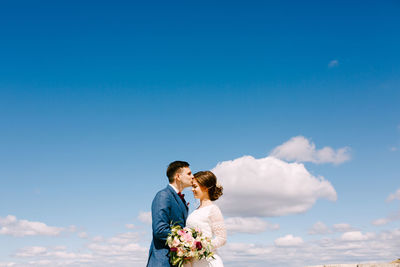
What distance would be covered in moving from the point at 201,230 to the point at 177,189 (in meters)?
0.70

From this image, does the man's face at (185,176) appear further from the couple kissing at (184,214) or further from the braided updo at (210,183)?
the braided updo at (210,183)

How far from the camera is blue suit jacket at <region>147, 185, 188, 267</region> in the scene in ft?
18.0

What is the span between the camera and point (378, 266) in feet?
23.6

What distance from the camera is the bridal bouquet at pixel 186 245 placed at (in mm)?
5344

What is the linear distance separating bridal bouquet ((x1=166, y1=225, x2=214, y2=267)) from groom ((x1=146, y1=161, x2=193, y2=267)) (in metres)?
0.11

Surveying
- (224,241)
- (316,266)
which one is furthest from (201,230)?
(316,266)

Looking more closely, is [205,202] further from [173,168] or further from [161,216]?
[161,216]

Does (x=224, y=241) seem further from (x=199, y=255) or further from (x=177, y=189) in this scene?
(x=177, y=189)

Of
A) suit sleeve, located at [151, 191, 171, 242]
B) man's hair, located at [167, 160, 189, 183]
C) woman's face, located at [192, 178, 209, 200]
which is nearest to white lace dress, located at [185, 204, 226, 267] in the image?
woman's face, located at [192, 178, 209, 200]

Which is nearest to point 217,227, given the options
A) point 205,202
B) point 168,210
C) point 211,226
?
point 211,226

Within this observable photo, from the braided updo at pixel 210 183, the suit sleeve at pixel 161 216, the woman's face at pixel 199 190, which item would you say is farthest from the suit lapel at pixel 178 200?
the braided updo at pixel 210 183

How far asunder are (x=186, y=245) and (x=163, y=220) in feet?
1.62

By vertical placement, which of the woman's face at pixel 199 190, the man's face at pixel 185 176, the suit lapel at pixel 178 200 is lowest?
the suit lapel at pixel 178 200

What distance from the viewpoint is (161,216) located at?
5.55 metres
